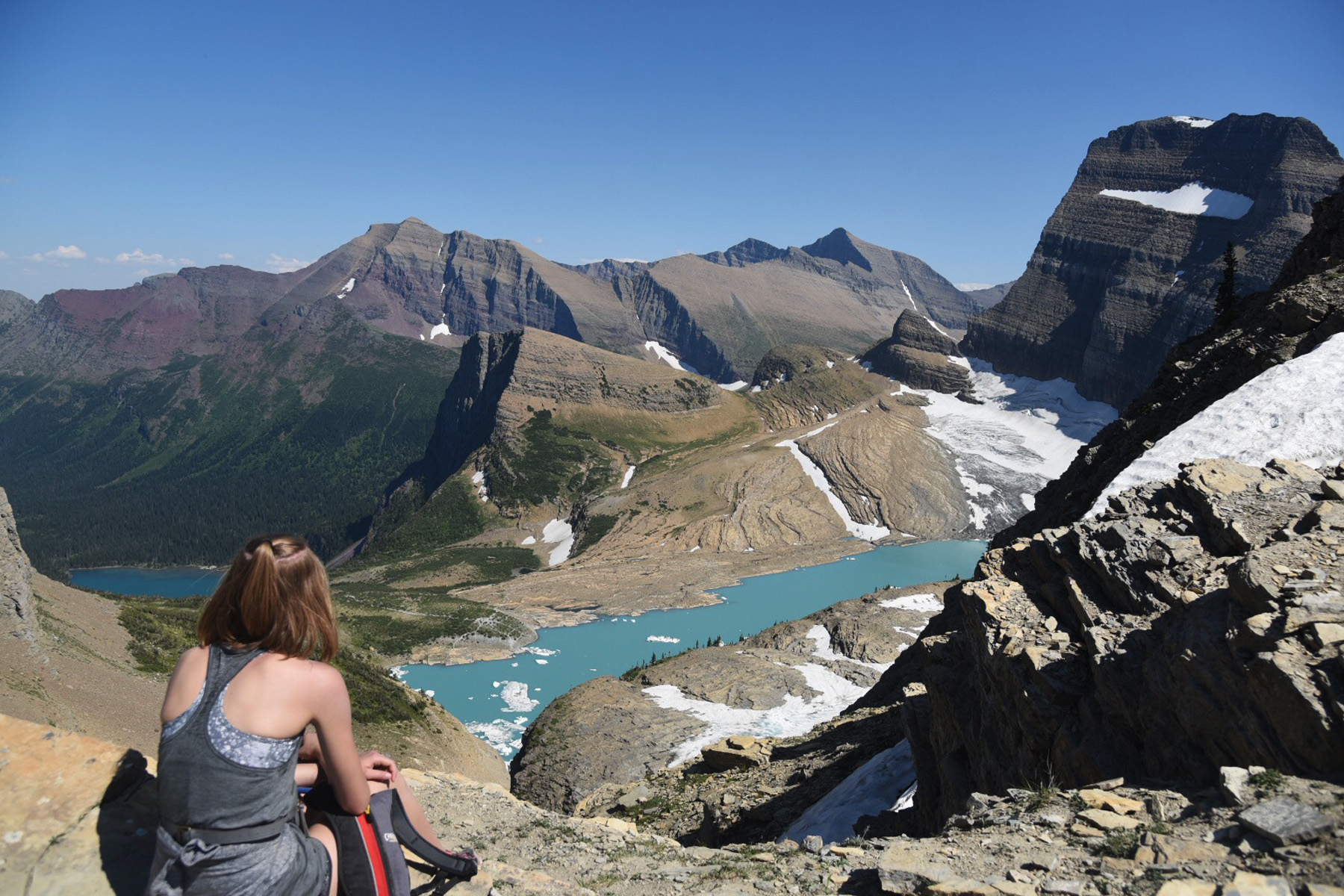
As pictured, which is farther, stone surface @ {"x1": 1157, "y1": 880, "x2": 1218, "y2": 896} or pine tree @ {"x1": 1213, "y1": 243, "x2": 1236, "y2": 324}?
pine tree @ {"x1": 1213, "y1": 243, "x2": 1236, "y2": 324}

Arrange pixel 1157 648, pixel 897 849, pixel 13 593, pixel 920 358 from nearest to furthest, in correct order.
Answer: pixel 897 849, pixel 1157 648, pixel 13 593, pixel 920 358

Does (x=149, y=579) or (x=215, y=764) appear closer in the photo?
(x=215, y=764)

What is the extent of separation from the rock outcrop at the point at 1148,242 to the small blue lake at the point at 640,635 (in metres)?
69.7

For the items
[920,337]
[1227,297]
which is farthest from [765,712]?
[920,337]

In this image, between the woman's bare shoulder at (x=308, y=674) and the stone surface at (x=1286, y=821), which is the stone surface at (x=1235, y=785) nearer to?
the stone surface at (x=1286, y=821)

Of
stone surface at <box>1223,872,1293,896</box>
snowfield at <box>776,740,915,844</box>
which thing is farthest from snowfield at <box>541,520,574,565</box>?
stone surface at <box>1223,872,1293,896</box>

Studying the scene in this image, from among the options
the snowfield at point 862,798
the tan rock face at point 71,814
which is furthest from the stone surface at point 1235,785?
the snowfield at point 862,798

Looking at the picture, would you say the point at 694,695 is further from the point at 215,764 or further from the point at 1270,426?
the point at 215,764

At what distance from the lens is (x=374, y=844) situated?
16.0 feet

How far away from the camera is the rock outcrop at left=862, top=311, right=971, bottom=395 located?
6634 inches

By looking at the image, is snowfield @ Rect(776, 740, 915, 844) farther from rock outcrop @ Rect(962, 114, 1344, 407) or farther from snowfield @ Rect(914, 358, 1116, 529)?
rock outcrop @ Rect(962, 114, 1344, 407)

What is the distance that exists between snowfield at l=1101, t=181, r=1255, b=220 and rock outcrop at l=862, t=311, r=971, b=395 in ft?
172

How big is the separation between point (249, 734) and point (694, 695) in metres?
37.6

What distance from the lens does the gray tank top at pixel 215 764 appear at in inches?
164
